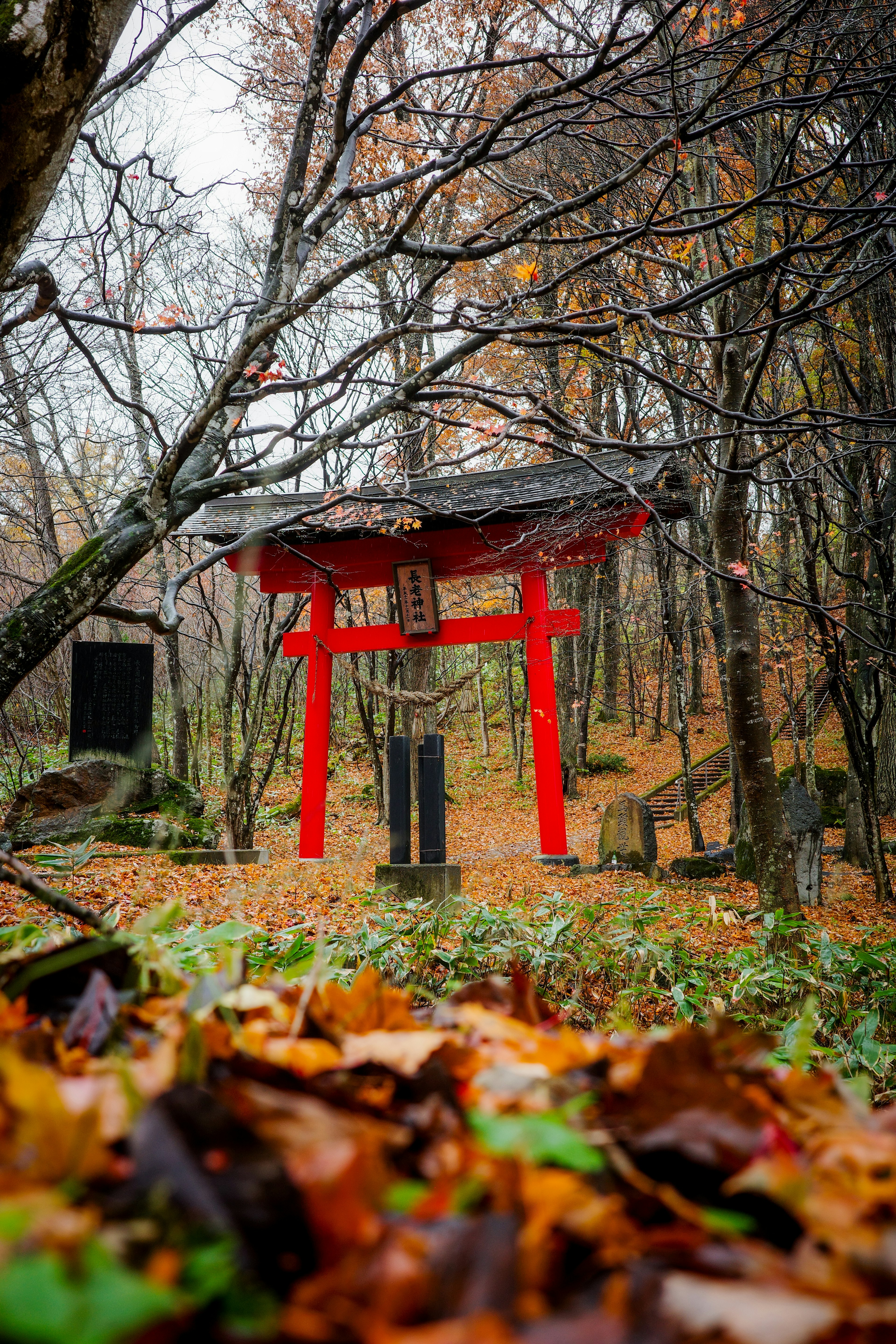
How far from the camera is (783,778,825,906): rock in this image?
7145mm

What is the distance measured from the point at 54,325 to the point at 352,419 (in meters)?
4.41

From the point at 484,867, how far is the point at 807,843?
3789 mm

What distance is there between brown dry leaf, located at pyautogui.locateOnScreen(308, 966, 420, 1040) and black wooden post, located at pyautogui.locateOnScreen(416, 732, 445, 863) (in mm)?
7353

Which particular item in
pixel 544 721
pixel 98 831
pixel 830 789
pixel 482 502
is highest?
pixel 482 502

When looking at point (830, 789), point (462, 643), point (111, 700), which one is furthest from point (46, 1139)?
point (830, 789)

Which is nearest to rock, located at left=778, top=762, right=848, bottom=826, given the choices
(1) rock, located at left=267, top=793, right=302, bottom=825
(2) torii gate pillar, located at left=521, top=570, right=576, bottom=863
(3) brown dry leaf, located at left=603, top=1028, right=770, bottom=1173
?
(2) torii gate pillar, located at left=521, top=570, right=576, bottom=863

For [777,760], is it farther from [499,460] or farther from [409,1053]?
[409,1053]

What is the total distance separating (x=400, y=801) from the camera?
8.21 meters

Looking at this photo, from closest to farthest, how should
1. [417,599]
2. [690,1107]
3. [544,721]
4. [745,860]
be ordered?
[690,1107], [745,860], [544,721], [417,599]

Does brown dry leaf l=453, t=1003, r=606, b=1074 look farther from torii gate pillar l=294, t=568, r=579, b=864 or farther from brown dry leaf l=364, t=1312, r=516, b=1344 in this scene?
torii gate pillar l=294, t=568, r=579, b=864

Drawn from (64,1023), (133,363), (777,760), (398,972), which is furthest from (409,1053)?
(777,760)

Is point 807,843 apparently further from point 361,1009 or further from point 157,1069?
point 157,1069

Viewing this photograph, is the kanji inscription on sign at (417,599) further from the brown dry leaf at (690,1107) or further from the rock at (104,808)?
the brown dry leaf at (690,1107)

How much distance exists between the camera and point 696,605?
14.4 m
